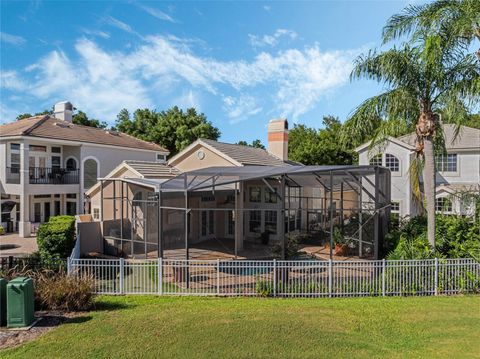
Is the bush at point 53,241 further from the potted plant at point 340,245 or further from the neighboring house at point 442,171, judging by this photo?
the neighboring house at point 442,171

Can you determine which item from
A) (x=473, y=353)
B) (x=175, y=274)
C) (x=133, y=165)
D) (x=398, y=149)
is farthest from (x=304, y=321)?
(x=398, y=149)

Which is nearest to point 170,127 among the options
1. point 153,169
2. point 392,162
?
point 153,169

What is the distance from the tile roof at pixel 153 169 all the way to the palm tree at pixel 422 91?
11.1 meters

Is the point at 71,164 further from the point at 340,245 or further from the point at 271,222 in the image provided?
the point at 340,245

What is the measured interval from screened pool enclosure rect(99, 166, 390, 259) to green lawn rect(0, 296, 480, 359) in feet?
12.7

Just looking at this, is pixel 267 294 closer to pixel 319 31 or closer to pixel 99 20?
pixel 319 31

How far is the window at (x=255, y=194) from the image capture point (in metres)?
21.9

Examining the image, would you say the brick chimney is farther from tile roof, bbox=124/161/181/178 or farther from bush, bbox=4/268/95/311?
bush, bbox=4/268/95/311

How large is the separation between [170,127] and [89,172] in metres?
16.1

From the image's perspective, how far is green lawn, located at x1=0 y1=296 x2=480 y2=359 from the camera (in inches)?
282

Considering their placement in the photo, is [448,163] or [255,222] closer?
[255,222]

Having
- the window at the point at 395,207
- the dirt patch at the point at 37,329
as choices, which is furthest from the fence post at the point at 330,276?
the window at the point at 395,207

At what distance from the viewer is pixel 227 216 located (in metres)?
21.7

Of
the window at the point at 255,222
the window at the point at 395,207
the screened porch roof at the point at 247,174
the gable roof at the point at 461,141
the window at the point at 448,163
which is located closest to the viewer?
the screened porch roof at the point at 247,174
